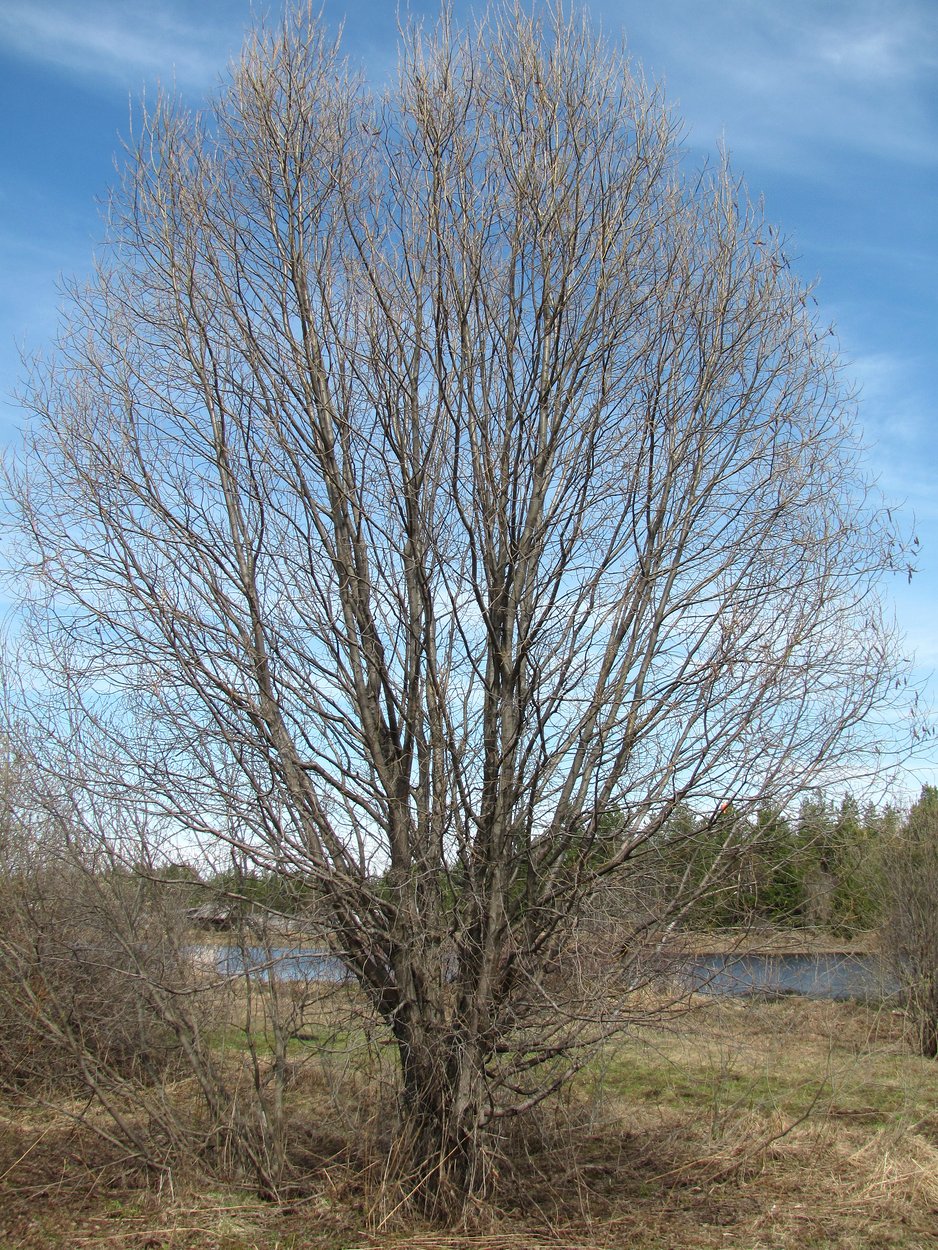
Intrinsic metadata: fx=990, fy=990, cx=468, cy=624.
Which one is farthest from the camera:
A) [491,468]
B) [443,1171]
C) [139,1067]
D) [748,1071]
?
[748,1071]

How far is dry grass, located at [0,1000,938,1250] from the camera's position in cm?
527

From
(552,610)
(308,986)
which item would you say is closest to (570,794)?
(552,610)

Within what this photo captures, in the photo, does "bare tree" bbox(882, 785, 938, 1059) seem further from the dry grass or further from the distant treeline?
the distant treeline

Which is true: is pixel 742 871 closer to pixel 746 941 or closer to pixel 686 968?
pixel 746 941

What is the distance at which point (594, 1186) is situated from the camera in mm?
6055

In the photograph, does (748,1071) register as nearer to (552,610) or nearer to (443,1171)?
(443,1171)

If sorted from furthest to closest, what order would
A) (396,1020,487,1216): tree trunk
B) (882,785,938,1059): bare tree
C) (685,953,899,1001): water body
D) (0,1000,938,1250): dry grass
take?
(882,785,938,1059): bare tree < (685,953,899,1001): water body < (396,1020,487,1216): tree trunk < (0,1000,938,1250): dry grass

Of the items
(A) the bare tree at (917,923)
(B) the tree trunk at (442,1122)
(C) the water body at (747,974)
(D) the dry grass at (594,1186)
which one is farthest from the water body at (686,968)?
(A) the bare tree at (917,923)

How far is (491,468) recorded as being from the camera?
20.5ft

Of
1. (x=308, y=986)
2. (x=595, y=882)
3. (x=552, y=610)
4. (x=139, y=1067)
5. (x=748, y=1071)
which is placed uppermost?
(x=552, y=610)

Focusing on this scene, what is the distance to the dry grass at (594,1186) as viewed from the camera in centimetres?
527

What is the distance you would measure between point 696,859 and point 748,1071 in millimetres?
5196

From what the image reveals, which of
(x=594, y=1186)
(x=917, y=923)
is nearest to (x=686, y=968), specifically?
(x=594, y=1186)

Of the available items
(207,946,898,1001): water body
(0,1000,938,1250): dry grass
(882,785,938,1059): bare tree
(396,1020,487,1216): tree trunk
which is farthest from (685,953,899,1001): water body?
(882,785,938,1059): bare tree
